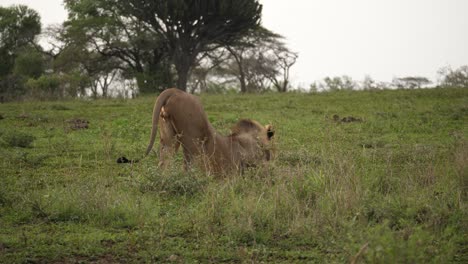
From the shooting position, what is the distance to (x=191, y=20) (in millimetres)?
26578

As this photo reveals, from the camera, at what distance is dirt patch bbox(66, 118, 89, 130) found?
12.5 meters

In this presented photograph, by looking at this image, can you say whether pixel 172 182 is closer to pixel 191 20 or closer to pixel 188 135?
pixel 188 135

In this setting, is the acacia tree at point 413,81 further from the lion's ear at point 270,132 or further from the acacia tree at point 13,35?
the lion's ear at point 270,132

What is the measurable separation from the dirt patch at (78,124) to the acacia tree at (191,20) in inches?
494

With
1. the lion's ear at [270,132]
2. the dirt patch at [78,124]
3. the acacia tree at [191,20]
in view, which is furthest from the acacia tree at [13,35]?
the lion's ear at [270,132]

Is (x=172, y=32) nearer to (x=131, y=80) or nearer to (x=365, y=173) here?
(x=131, y=80)

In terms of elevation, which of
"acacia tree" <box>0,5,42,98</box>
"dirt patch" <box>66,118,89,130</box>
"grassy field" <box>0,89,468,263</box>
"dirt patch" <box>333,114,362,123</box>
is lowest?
"grassy field" <box>0,89,468,263</box>

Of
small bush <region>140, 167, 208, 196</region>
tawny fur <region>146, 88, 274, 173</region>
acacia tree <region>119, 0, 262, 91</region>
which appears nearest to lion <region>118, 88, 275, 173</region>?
tawny fur <region>146, 88, 274, 173</region>

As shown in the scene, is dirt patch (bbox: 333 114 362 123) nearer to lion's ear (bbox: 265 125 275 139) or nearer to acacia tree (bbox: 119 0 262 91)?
lion's ear (bbox: 265 125 275 139)

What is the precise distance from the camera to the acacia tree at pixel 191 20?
2577 centimetres

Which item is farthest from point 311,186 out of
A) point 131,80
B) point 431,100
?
point 131,80

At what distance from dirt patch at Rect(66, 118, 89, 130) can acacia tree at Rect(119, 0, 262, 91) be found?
1256cm

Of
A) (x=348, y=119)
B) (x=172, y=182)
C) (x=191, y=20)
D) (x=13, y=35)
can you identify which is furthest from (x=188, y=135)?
(x=13, y=35)

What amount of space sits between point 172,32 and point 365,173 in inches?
859
